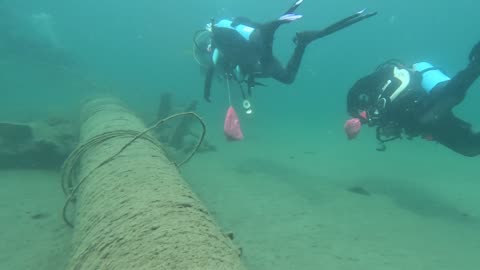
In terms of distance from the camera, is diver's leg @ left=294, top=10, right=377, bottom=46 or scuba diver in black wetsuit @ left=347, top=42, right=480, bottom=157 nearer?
scuba diver in black wetsuit @ left=347, top=42, right=480, bottom=157

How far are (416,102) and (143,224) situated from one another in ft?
15.3

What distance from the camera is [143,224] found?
2.41 m

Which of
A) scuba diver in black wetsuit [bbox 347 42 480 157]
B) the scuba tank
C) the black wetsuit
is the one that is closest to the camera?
scuba diver in black wetsuit [bbox 347 42 480 157]

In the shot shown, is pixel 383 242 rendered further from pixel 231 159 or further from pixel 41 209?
pixel 231 159

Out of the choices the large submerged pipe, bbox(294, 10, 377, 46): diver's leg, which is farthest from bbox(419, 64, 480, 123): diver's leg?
the large submerged pipe

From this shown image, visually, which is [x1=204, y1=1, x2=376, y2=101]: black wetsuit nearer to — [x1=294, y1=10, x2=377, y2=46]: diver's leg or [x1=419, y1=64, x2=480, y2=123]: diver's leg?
[x1=294, y1=10, x2=377, y2=46]: diver's leg

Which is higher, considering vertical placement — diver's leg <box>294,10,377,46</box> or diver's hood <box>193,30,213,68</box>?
diver's leg <box>294,10,377,46</box>

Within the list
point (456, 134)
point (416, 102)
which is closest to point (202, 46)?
point (416, 102)

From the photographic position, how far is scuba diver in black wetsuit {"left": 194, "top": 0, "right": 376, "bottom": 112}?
6.10 meters

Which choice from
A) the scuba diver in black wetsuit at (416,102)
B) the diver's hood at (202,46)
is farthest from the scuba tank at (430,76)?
the diver's hood at (202,46)

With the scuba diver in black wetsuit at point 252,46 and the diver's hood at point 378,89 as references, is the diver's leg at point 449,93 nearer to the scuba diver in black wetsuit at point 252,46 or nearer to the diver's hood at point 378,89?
the diver's hood at point 378,89

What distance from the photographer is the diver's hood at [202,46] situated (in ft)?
23.5

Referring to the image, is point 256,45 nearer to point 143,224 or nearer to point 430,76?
point 430,76

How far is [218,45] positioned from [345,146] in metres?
12.2
